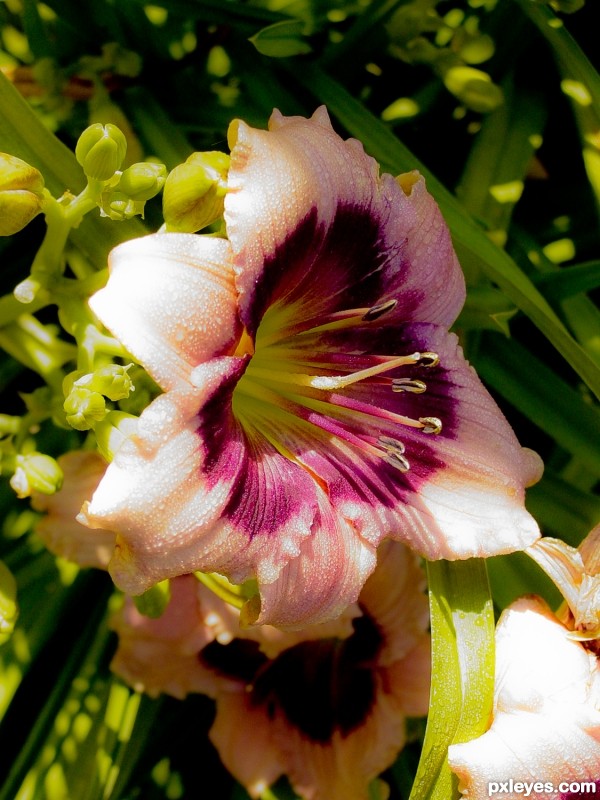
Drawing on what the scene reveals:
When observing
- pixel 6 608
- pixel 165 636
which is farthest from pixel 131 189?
pixel 165 636

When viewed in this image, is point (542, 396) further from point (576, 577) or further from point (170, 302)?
point (170, 302)

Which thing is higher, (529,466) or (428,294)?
(428,294)

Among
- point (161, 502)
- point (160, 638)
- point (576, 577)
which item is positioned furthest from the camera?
point (160, 638)

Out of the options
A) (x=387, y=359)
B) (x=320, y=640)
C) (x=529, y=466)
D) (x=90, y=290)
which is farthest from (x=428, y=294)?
(x=320, y=640)

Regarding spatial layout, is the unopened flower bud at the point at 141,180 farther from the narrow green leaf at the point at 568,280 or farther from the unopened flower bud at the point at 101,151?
the narrow green leaf at the point at 568,280

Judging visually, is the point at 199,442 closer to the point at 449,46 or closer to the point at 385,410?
the point at 385,410

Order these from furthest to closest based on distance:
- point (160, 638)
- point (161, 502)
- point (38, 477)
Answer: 1. point (160, 638)
2. point (38, 477)
3. point (161, 502)

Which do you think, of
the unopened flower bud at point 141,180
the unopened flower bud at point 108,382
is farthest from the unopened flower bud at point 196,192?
the unopened flower bud at point 108,382

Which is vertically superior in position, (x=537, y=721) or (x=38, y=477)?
(x=38, y=477)
